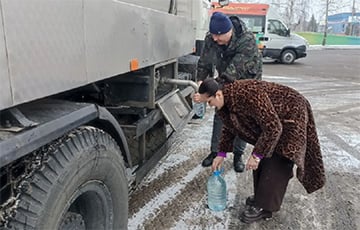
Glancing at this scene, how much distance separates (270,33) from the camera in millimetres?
17188

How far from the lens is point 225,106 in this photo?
2779 mm

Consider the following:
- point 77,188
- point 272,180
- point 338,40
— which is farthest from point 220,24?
point 338,40

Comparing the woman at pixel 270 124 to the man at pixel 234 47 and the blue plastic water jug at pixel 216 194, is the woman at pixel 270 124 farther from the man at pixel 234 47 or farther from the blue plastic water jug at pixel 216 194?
the man at pixel 234 47

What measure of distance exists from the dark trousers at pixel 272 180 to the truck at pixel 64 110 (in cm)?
103

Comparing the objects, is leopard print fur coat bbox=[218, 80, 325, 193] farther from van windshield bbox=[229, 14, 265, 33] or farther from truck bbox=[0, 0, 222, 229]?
van windshield bbox=[229, 14, 265, 33]

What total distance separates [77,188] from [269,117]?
1.36 m

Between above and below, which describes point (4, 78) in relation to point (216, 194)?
above

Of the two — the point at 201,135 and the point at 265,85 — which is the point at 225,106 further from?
the point at 201,135

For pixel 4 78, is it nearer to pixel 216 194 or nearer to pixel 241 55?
pixel 216 194

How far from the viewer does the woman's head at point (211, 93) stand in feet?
8.80

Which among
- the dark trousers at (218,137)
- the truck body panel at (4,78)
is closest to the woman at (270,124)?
the dark trousers at (218,137)

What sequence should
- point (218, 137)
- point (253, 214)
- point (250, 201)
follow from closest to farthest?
1. point (253, 214)
2. point (250, 201)
3. point (218, 137)

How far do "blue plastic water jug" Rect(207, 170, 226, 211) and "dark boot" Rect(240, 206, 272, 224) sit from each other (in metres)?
0.25

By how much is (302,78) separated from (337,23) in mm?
48355
